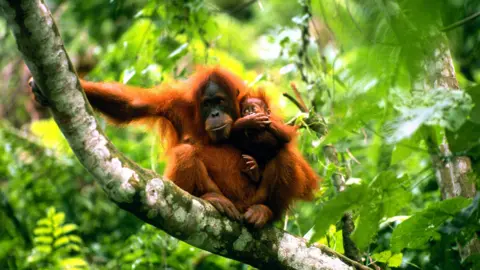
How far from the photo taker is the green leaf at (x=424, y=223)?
11.0 ft

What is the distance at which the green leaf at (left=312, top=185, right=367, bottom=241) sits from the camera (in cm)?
272

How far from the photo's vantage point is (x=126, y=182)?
3.30 m

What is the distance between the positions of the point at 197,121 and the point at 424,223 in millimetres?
2119

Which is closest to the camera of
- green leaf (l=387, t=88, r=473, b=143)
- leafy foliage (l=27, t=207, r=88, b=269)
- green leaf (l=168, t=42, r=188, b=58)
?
green leaf (l=387, t=88, r=473, b=143)

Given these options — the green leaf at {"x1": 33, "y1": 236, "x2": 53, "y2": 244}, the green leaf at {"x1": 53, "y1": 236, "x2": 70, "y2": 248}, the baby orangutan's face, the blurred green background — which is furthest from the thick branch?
the green leaf at {"x1": 33, "y1": 236, "x2": 53, "y2": 244}

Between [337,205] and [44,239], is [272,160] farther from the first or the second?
[44,239]

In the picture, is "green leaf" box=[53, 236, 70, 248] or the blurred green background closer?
the blurred green background

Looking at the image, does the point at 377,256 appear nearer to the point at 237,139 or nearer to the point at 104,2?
the point at 237,139

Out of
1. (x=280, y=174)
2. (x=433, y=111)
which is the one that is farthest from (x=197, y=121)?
(x=433, y=111)

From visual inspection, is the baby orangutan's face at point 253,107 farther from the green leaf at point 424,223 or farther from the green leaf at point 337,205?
the green leaf at point 337,205

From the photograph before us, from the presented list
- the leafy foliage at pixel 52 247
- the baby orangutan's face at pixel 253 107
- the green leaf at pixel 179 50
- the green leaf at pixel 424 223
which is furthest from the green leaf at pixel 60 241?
the green leaf at pixel 424 223

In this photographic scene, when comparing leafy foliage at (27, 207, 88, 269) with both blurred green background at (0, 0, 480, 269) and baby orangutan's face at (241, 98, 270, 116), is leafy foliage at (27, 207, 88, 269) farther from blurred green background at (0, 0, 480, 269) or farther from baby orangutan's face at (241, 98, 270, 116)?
baby orangutan's face at (241, 98, 270, 116)

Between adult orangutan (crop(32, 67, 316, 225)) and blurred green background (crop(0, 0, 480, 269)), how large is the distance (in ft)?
1.45

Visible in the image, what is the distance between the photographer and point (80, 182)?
8664mm
